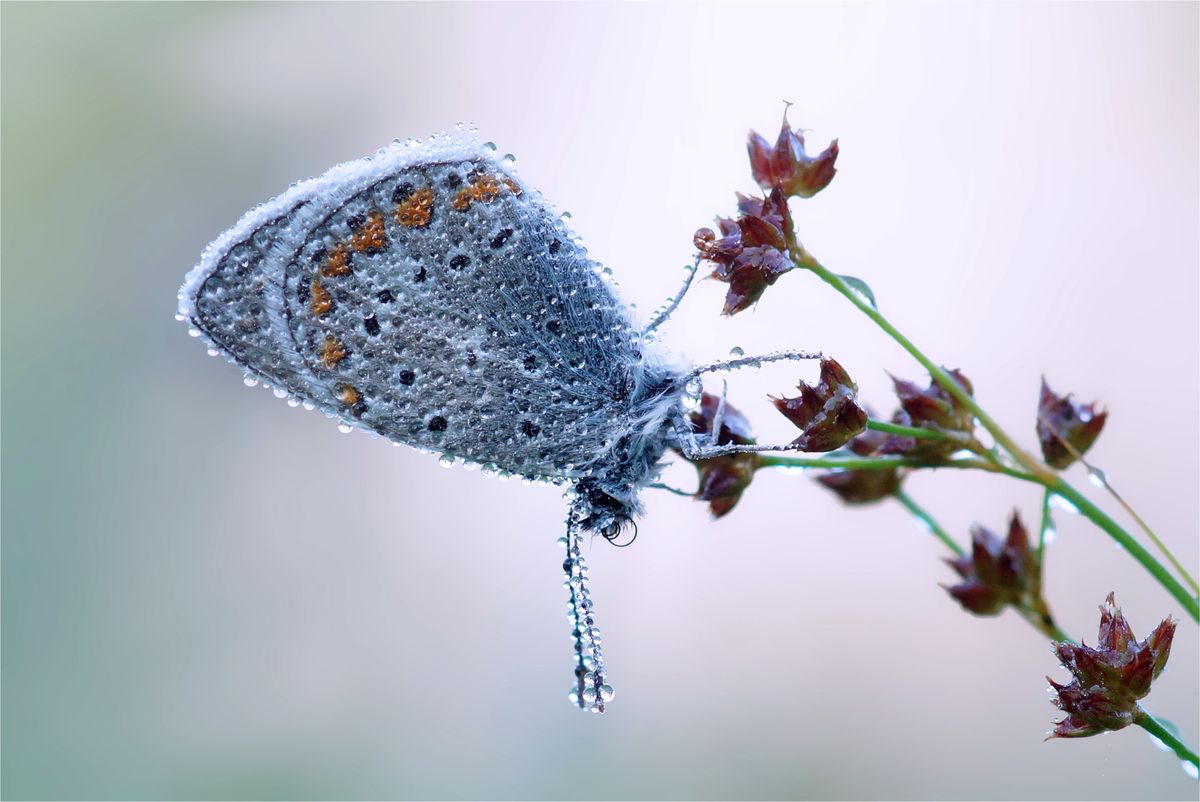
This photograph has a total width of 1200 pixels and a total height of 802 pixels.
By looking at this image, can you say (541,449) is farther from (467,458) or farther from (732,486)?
(732,486)

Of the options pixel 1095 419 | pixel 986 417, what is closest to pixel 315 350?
pixel 986 417

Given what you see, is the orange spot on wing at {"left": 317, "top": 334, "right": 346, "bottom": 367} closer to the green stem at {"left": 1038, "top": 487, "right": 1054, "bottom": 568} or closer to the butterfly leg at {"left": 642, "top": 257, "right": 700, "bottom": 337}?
the butterfly leg at {"left": 642, "top": 257, "right": 700, "bottom": 337}

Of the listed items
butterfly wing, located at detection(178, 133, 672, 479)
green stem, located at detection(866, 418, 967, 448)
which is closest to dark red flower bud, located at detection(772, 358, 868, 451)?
green stem, located at detection(866, 418, 967, 448)

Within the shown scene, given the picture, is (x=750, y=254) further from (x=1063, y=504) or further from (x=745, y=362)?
(x=1063, y=504)

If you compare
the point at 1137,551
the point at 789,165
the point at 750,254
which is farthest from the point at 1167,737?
the point at 789,165

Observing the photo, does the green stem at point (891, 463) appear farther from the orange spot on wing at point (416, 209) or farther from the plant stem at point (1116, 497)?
the orange spot on wing at point (416, 209)

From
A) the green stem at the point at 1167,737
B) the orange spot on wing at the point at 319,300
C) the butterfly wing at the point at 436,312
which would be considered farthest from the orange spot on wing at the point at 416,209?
the green stem at the point at 1167,737
